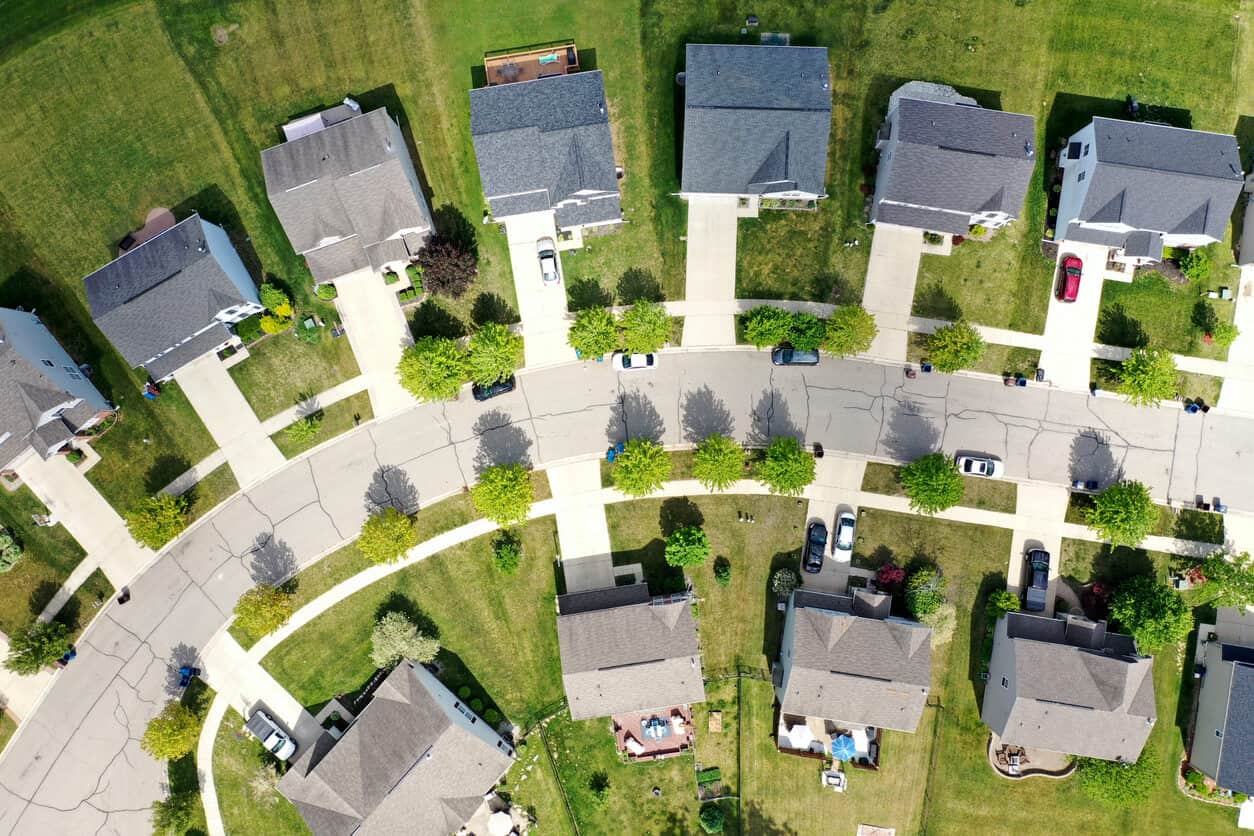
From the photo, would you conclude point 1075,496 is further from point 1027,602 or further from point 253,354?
point 253,354

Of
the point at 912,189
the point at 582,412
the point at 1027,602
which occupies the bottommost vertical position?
the point at 1027,602

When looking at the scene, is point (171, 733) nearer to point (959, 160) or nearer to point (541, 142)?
point (541, 142)

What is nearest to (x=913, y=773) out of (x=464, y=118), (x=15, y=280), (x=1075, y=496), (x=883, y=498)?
(x=883, y=498)

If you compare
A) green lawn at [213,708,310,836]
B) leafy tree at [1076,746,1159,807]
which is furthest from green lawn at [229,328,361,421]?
leafy tree at [1076,746,1159,807]

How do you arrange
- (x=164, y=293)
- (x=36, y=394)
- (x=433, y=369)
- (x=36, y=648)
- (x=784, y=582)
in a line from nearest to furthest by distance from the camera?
(x=36, y=394)
(x=164, y=293)
(x=433, y=369)
(x=36, y=648)
(x=784, y=582)

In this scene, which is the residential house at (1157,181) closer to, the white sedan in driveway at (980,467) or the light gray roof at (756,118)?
the white sedan in driveway at (980,467)

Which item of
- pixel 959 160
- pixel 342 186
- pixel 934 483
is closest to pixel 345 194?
pixel 342 186

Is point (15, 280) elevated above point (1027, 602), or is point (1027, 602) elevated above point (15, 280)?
point (15, 280)
